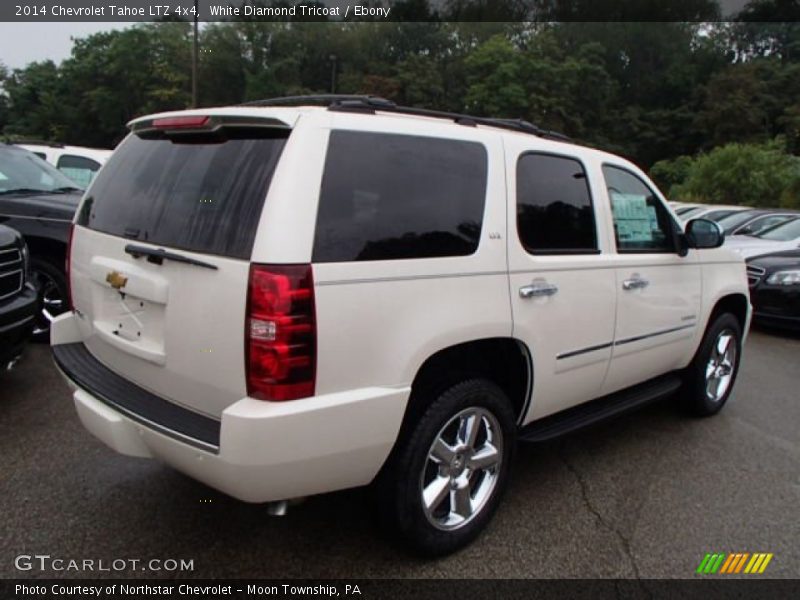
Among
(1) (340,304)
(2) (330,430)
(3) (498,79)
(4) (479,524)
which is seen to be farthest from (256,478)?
(3) (498,79)

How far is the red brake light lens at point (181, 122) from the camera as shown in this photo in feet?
7.82

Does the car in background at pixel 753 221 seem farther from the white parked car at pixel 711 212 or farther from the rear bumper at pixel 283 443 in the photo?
the rear bumper at pixel 283 443

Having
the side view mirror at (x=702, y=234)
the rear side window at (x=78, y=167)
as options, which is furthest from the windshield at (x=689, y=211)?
the rear side window at (x=78, y=167)

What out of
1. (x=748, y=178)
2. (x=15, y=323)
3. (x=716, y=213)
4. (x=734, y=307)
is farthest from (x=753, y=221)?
(x=748, y=178)

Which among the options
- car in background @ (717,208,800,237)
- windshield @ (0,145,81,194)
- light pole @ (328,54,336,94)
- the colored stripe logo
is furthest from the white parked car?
light pole @ (328,54,336,94)

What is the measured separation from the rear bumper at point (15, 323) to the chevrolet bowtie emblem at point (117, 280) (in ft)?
5.54

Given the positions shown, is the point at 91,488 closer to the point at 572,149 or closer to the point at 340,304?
the point at 340,304

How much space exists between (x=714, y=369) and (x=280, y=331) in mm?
3638

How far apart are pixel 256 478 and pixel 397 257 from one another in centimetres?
94

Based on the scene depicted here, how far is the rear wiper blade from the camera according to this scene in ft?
7.12

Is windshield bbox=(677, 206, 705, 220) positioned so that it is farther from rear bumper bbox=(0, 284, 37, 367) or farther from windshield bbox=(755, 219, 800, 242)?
rear bumper bbox=(0, 284, 37, 367)

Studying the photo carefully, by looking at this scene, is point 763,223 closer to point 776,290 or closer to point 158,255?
point 776,290

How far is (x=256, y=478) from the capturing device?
6.81 ft

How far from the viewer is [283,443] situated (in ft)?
6.75
